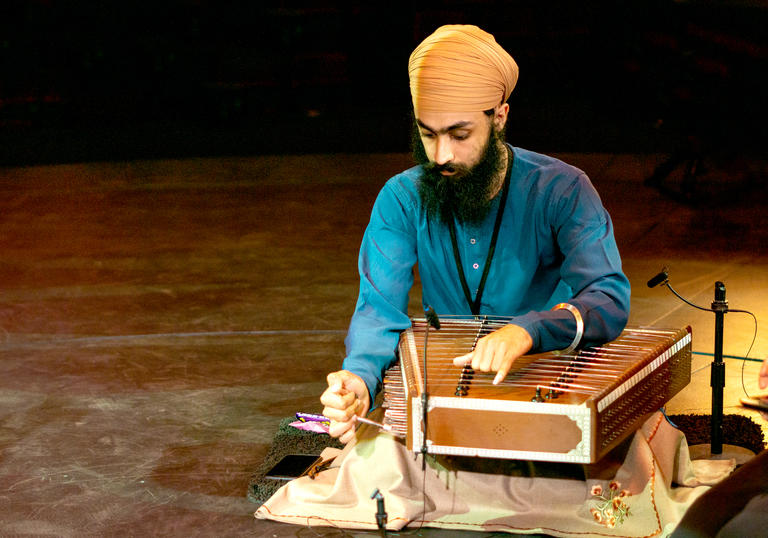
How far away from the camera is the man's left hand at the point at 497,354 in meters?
2.57

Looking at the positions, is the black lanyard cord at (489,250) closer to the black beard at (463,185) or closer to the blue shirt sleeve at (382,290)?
the black beard at (463,185)

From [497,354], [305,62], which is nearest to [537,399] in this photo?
[497,354]

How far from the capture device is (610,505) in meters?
2.96

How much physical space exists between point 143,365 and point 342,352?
3.24 ft

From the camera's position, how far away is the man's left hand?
257cm

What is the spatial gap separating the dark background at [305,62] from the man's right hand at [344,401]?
29.4 ft

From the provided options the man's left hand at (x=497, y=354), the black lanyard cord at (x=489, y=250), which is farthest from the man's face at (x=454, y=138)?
the man's left hand at (x=497, y=354)

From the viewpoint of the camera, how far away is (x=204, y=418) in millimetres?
4246

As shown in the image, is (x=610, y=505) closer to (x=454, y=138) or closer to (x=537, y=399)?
(x=537, y=399)

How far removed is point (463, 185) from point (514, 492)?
0.96 metres

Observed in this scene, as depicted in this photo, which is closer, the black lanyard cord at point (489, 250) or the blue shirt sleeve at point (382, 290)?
the blue shirt sleeve at point (382, 290)

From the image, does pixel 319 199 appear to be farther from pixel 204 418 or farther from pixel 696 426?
pixel 696 426

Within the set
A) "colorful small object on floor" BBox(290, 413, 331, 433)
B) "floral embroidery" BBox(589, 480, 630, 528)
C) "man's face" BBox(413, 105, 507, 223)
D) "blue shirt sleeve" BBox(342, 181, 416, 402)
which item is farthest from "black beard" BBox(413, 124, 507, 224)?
"colorful small object on floor" BBox(290, 413, 331, 433)

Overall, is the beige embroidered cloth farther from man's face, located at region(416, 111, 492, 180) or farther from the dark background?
the dark background
